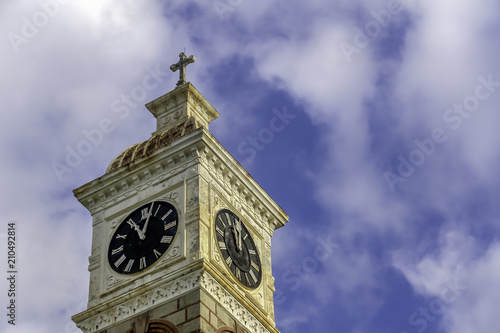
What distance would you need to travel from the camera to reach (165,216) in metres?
46.7

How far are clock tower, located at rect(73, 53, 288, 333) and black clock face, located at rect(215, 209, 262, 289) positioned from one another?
5 cm

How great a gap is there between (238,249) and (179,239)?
317 cm

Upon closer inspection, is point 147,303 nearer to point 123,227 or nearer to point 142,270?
point 142,270

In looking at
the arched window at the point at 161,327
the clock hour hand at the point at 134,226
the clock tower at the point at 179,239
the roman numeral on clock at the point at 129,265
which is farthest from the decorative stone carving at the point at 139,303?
the clock hour hand at the point at 134,226

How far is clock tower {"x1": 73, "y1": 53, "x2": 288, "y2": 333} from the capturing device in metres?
43.8

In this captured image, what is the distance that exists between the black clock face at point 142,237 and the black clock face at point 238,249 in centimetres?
200

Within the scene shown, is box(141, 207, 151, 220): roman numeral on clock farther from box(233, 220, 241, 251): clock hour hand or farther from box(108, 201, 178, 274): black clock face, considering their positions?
box(233, 220, 241, 251): clock hour hand

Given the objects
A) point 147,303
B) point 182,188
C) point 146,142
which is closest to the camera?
point 147,303

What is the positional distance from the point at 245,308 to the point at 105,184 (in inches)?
334

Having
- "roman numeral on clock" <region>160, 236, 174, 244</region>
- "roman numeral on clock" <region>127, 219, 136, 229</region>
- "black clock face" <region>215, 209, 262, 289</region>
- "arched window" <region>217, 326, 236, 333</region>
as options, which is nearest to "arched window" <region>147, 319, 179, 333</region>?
"arched window" <region>217, 326, 236, 333</region>

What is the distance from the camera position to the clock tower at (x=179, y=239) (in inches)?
1722

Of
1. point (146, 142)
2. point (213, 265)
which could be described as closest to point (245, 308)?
point (213, 265)

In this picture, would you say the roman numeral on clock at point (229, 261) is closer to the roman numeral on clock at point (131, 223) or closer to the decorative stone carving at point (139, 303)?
the decorative stone carving at point (139, 303)

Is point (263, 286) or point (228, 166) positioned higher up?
point (228, 166)
